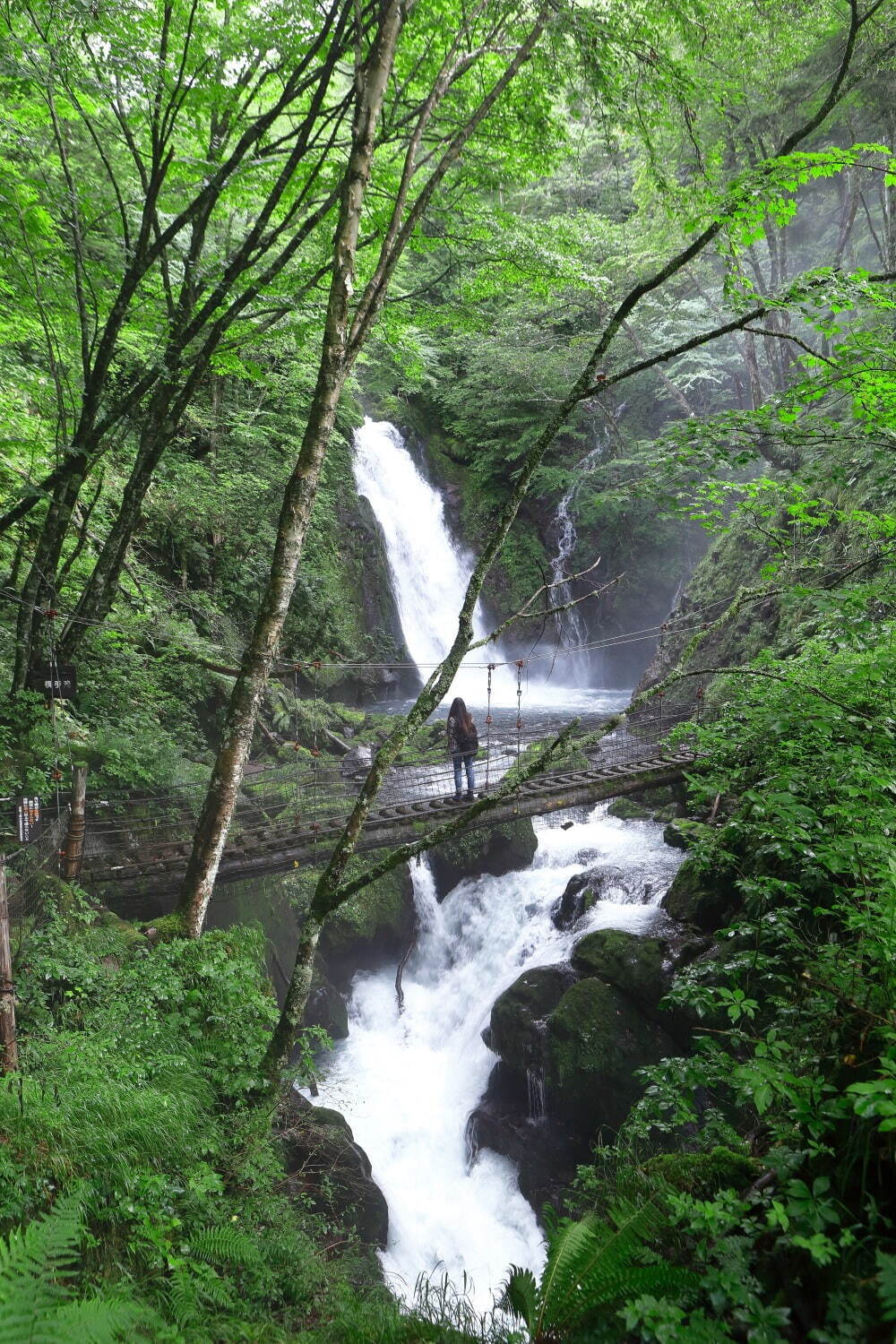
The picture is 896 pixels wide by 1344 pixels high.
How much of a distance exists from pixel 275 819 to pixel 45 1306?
602cm

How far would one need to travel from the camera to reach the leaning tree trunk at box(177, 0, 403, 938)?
3295mm

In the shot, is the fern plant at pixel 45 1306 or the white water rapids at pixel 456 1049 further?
the white water rapids at pixel 456 1049

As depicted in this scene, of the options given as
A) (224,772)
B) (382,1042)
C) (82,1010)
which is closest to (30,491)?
(224,772)

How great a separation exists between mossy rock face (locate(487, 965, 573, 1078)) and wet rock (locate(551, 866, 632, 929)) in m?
1.06

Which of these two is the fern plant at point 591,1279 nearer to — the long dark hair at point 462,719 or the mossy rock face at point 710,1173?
the mossy rock face at point 710,1173

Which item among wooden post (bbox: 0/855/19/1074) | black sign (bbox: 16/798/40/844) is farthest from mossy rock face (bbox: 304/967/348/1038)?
wooden post (bbox: 0/855/19/1074)

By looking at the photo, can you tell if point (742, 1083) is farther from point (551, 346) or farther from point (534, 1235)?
point (551, 346)

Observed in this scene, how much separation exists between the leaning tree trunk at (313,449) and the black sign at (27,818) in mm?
2023

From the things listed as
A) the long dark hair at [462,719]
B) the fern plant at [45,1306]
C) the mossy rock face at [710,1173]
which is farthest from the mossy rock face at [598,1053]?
the fern plant at [45,1306]

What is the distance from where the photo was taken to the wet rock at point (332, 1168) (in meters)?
4.37

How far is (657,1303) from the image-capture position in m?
1.57

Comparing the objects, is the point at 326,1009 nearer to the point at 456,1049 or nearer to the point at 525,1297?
the point at 456,1049

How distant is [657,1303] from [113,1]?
6275mm

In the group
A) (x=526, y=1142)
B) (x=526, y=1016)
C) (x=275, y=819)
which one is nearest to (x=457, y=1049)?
(x=526, y=1016)
